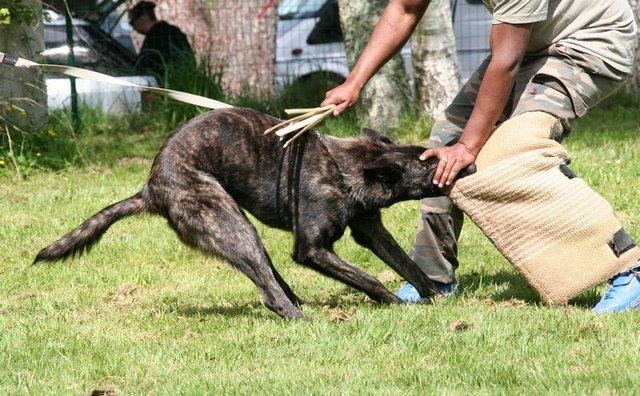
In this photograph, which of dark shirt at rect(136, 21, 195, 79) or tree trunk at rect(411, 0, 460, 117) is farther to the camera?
dark shirt at rect(136, 21, 195, 79)

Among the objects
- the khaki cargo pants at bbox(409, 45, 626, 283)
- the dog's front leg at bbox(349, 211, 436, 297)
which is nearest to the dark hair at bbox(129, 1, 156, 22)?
the dog's front leg at bbox(349, 211, 436, 297)

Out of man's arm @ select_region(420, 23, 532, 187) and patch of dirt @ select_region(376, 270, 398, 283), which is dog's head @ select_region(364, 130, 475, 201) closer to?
man's arm @ select_region(420, 23, 532, 187)

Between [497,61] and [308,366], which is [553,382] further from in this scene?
[497,61]

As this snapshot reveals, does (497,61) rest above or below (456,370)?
above

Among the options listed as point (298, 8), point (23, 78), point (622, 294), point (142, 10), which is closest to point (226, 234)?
point (622, 294)

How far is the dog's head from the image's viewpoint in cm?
623

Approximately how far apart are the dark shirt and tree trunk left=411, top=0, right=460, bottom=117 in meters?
3.16

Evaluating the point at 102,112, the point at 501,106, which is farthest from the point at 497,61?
the point at 102,112

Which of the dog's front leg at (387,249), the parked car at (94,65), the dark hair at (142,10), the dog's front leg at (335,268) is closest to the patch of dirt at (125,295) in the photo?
the dog's front leg at (335,268)

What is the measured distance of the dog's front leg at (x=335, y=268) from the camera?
6172mm

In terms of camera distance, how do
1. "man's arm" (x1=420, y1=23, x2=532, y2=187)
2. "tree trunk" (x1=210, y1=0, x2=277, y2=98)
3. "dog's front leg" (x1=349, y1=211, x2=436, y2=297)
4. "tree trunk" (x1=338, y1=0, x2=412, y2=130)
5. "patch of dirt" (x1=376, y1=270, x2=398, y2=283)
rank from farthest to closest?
"tree trunk" (x1=210, y1=0, x2=277, y2=98) < "tree trunk" (x1=338, y1=0, x2=412, y2=130) < "patch of dirt" (x1=376, y1=270, x2=398, y2=283) < "dog's front leg" (x1=349, y1=211, x2=436, y2=297) < "man's arm" (x1=420, y1=23, x2=532, y2=187)

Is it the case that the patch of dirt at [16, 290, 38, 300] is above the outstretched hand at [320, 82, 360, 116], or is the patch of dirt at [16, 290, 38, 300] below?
below

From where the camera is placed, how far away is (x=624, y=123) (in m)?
12.9

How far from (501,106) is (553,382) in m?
1.71
